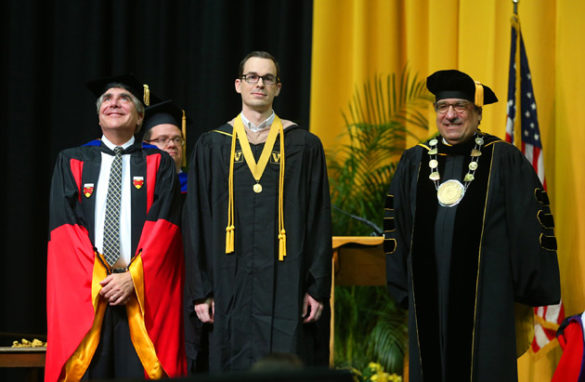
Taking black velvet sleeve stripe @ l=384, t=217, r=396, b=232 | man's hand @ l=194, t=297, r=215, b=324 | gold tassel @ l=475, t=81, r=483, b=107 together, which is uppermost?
gold tassel @ l=475, t=81, r=483, b=107

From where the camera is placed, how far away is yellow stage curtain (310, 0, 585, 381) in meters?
4.99

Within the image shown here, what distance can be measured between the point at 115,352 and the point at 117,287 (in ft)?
1.12

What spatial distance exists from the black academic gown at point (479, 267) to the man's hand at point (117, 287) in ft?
4.92

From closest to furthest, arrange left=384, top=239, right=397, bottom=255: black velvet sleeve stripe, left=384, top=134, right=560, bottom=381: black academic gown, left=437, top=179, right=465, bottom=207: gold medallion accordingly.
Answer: left=384, top=134, right=560, bottom=381: black academic gown → left=437, top=179, right=465, bottom=207: gold medallion → left=384, top=239, right=397, bottom=255: black velvet sleeve stripe

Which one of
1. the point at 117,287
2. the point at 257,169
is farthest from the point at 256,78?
the point at 117,287

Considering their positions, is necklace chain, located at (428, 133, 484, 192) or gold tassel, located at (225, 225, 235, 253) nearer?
gold tassel, located at (225, 225, 235, 253)

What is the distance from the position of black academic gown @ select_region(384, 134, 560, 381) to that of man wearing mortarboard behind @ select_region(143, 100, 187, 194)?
5.94 ft

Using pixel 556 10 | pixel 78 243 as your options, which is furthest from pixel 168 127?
pixel 556 10

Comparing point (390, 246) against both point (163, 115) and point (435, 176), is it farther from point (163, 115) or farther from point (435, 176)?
point (163, 115)

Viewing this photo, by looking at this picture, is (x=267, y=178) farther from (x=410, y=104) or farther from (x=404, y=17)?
(x=404, y=17)

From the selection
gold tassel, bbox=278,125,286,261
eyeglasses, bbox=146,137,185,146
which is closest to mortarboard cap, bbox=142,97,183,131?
eyeglasses, bbox=146,137,185,146

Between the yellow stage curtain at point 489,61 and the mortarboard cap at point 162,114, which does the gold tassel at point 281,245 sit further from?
the yellow stage curtain at point 489,61

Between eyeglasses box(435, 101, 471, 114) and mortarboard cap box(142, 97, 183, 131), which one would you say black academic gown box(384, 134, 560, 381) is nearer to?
eyeglasses box(435, 101, 471, 114)

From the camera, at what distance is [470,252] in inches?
153
